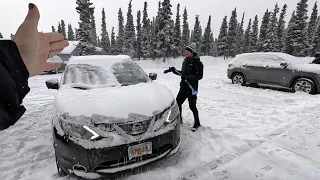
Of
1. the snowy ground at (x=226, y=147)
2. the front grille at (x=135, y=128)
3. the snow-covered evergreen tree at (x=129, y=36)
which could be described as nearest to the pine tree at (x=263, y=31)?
the snow-covered evergreen tree at (x=129, y=36)

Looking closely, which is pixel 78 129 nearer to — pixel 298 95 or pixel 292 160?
pixel 292 160

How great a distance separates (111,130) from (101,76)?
1.68 metres

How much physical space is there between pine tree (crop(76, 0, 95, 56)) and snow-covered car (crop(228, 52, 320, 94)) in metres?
23.6

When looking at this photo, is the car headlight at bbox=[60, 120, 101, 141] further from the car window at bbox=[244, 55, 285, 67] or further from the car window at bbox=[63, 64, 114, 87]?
the car window at bbox=[244, 55, 285, 67]

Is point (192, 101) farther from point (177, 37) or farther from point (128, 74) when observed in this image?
point (177, 37)

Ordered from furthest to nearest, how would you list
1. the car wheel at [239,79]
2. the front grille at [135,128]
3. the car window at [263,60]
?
the car wheel at [239,79], the car window at [263,60], the front grille at [135,128]

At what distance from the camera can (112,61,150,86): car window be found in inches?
158

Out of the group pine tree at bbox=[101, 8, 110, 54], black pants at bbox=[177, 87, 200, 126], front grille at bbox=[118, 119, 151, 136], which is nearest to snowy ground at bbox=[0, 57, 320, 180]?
black pants at bbox=[177, 87, 200, 126]

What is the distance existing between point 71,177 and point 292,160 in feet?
10.8

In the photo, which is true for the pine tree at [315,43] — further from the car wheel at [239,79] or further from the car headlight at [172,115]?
the car headlight at [172,115]

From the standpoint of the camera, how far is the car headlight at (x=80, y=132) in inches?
101

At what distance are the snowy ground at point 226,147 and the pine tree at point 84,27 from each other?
24807 mm

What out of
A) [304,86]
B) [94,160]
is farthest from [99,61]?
[304,86]

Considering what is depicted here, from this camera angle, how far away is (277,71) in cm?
912
